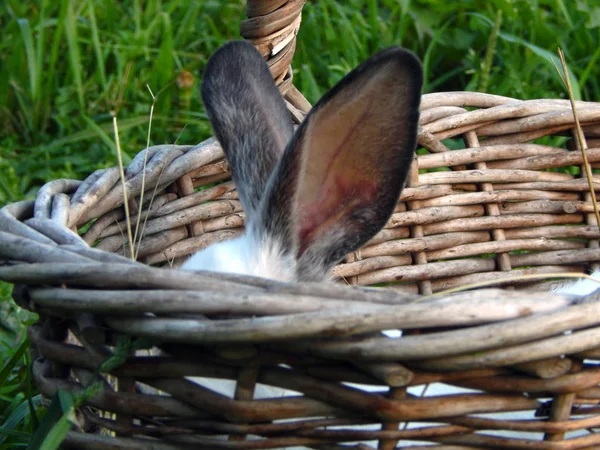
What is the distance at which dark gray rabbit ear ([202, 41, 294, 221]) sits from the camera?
6.80 ft

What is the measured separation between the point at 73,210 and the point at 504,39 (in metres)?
1.94

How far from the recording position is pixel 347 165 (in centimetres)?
185

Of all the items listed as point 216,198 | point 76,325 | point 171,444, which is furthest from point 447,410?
point 216,198

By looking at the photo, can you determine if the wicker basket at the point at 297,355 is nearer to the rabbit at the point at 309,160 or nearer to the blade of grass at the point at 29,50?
the rabbit at the point at 309,160

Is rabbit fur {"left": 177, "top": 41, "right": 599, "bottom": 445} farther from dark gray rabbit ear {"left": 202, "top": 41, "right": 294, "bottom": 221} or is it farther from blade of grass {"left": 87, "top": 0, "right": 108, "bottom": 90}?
blade of grass {"left": 87, "top": 0, "right": 108, "bottom": 90}

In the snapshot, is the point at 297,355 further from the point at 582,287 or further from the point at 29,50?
the point at 29,50

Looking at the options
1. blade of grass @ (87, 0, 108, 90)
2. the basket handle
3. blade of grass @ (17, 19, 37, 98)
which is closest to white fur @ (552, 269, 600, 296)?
the basket handle

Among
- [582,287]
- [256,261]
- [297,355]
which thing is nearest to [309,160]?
[256,261]

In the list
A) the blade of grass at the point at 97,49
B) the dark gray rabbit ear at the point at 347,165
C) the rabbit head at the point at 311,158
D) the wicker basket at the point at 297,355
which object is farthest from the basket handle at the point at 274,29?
the blade of grass at the point at 97,49

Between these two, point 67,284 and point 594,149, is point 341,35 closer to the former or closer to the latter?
point 594,149

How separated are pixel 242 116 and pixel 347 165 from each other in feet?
1.17

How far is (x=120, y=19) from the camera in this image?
3961 mm

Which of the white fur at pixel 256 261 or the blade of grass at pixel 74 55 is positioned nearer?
the white fur at pixel 256 261

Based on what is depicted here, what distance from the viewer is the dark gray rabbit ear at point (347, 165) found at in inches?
66.1
